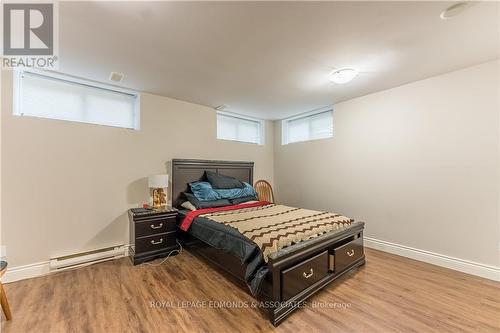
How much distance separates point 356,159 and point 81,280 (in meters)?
4.04

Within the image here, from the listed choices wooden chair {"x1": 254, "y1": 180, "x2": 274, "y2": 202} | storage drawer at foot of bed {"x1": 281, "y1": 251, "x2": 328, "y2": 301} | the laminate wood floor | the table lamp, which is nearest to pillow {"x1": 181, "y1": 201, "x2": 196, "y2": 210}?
the table lamp

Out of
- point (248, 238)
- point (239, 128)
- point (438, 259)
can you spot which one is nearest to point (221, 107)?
point (239, 128)

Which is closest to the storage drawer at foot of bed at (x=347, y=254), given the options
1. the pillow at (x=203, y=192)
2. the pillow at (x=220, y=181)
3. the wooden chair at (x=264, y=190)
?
the pillow at (x=203, y=192)

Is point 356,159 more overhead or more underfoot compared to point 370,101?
more underfoot

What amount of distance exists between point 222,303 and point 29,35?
2997 millimetres

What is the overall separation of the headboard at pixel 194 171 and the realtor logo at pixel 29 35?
1924mm

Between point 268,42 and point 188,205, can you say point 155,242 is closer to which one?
point 188,205

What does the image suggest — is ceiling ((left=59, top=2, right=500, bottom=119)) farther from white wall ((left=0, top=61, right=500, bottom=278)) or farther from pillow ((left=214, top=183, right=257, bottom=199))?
pillow ((left=214, top=183, right=257, bottom=199))

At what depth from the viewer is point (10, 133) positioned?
2.35 meters

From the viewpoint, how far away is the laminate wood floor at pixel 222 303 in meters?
1.65

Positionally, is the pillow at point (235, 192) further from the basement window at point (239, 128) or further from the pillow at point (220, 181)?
the basement window at point (239, 128)

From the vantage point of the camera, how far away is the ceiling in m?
1.63

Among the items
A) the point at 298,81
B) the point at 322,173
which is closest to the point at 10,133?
the point at 298,81

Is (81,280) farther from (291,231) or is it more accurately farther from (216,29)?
(216,29)
